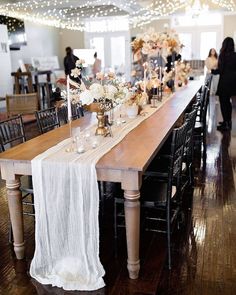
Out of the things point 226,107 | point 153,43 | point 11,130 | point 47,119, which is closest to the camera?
point 11,130

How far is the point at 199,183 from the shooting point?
3.94m

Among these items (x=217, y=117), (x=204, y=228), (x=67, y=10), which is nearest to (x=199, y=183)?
(x=204, y=228)

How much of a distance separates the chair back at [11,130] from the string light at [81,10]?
6586 mm

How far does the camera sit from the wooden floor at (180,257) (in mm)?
2215

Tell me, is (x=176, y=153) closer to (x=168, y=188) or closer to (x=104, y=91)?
(x=168, y=188)

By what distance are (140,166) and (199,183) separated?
2.05 metres

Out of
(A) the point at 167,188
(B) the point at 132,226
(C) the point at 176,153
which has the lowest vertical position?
(B) the point at 132,226

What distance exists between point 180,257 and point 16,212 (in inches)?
45.7

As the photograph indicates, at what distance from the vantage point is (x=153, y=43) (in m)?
4.53

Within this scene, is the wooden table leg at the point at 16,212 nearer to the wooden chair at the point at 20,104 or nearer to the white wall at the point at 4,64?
the wooden chair at the point at 20,104

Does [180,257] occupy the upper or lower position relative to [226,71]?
lower

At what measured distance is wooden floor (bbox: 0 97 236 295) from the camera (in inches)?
87.2

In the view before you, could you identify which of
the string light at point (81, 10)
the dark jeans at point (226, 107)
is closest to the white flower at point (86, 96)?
the dark jeans at point (226, 107)

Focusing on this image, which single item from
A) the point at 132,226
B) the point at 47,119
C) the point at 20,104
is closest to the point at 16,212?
the point at 132,226
